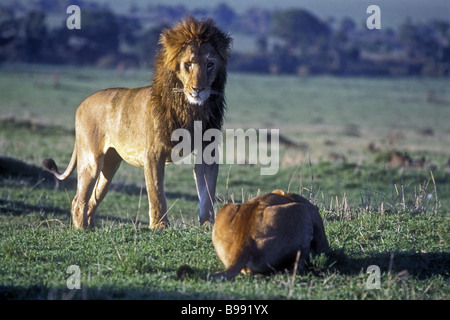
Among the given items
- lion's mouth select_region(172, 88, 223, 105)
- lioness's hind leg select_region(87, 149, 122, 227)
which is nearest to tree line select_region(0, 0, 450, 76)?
lioness's hind leg select_region(87, 149, 122, 227)

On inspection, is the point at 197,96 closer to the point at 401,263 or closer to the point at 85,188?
the point at 85,188

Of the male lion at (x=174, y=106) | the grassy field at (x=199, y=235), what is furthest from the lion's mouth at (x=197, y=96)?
the grassy field at (x=199, y=235)

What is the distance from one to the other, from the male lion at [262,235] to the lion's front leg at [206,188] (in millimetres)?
1989

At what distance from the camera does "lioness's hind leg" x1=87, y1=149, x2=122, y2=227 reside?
9.35m

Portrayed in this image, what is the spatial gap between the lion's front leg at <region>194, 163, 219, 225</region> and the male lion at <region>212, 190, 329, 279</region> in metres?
1.99

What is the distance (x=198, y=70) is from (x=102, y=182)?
2.54 meters

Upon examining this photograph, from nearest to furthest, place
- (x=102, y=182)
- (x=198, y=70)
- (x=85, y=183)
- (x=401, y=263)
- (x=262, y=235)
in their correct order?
(x=262, y=235) < (x=401, y=263) < (x=198, y=70) < (x=85, y=183) < (x=102, y=182)

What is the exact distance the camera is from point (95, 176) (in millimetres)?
8945

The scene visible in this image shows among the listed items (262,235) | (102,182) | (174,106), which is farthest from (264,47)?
(262,235)

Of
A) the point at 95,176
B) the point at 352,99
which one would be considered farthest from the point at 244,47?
the point at 95,176

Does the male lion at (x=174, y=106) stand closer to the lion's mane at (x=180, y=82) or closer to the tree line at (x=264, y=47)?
the lion's mane at (x=180, y=82)

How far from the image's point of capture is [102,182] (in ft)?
31.0

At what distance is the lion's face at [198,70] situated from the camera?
771 centimetres

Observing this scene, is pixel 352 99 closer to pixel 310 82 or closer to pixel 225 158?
pixel 310 82
